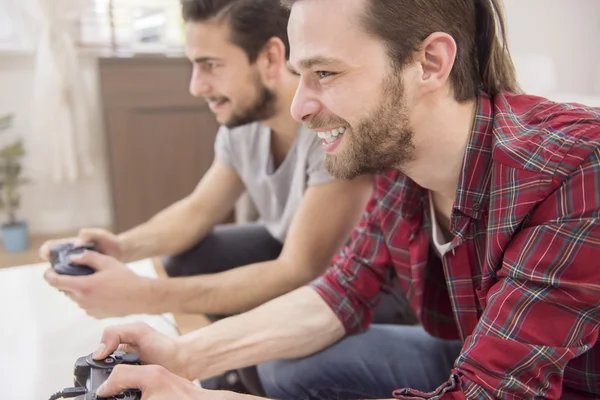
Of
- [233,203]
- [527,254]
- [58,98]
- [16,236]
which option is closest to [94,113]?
[58,98]

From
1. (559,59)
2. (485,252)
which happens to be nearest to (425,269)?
(485,252)

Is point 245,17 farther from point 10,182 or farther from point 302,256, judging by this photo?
point 10,182

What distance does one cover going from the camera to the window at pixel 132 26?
244 cm

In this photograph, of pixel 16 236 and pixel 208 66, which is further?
pixel 16 236

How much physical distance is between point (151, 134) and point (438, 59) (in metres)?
1.74

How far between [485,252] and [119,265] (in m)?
0.62

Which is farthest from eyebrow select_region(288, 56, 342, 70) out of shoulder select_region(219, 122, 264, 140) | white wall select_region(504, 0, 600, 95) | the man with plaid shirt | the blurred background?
the blurred background

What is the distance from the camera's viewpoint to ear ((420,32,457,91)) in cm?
76

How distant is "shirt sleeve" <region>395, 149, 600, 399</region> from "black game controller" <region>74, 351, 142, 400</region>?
13.3 inches

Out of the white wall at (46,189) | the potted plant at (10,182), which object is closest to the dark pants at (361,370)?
the potted plant at (10,182)

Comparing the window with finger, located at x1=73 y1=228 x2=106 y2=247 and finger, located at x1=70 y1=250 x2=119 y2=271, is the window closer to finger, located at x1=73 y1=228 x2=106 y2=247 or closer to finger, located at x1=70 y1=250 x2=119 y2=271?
finger, located at x1=73 y1=228 x2=106 y2=247

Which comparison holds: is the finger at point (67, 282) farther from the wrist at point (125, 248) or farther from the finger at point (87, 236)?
the wrist at point (125, 248)

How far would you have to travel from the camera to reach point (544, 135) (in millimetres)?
686

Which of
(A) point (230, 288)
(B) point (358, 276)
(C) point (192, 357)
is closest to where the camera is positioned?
(C) point (192, 357)
